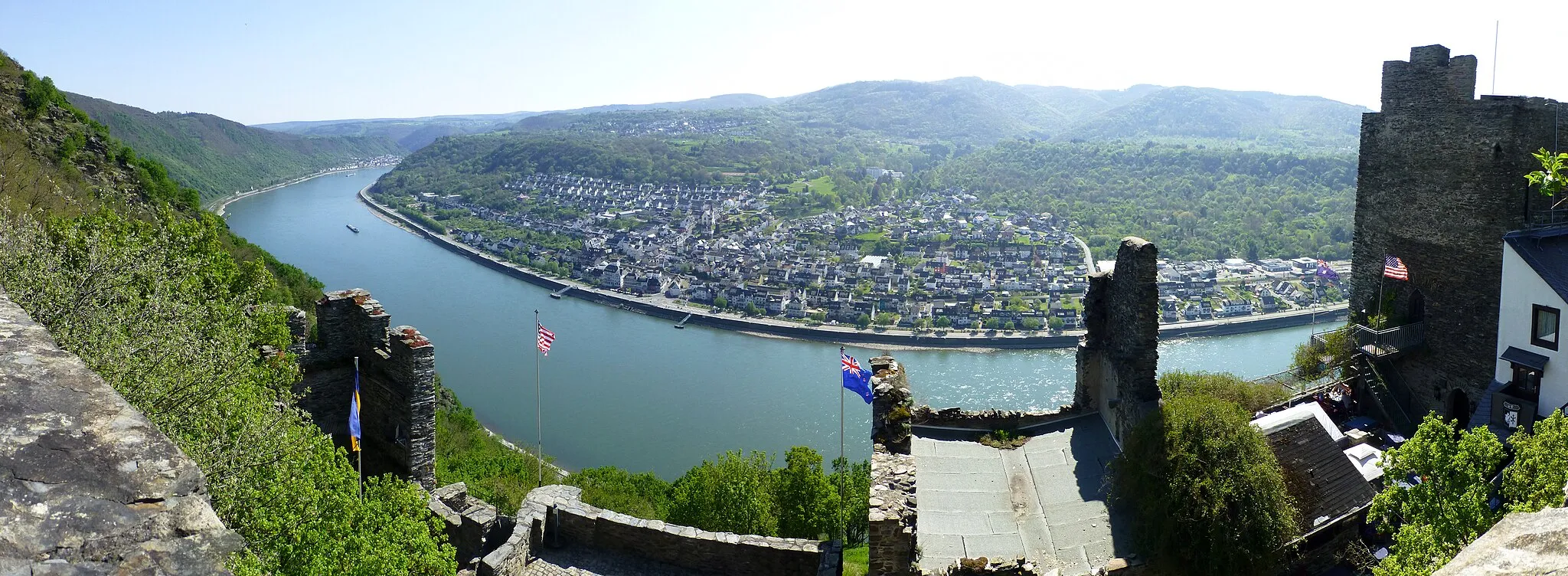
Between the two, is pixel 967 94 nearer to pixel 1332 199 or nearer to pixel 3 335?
pixel 1332 199

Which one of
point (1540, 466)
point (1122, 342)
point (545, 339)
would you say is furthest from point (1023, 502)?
point (545, 339)

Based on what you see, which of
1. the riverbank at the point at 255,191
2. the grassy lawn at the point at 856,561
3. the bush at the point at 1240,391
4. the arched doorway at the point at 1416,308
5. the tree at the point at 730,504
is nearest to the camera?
the grassy lawn at the point at 856,561

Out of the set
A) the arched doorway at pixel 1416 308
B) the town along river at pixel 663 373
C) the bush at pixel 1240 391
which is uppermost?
the arched doorway at pixel 1416 308

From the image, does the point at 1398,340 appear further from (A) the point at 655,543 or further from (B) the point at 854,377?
(A) the point at 655,543

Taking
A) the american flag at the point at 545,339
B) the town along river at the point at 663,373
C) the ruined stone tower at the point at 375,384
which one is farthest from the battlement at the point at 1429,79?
the town along river at the point at 663,373

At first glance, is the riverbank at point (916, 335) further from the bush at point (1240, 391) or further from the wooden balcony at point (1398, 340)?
the wooden balcony at point (1398, 340)

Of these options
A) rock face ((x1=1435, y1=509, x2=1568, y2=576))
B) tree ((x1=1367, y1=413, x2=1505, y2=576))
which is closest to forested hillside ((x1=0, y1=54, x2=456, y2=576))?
rock face ((x1=1435, y1=509, x2=1568, y2=576))
